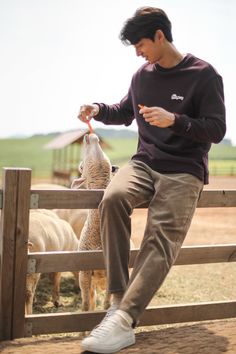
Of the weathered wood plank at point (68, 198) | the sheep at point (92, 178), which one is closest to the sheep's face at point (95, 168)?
the sheep at point (92, 178)

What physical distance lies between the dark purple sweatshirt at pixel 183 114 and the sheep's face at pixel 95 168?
750mm

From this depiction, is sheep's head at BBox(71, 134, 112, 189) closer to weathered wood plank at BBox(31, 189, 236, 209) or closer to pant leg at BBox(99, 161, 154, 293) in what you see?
weathered wood plank at BBox(31, 189, 236, 209)

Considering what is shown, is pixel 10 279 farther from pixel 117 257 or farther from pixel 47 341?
pixel 117 257

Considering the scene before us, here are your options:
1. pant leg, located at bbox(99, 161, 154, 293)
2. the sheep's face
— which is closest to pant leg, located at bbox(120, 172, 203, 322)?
pant leg, located at bbox(99, 161, 154, 293)

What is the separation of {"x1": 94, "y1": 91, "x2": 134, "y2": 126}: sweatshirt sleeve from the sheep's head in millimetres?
366

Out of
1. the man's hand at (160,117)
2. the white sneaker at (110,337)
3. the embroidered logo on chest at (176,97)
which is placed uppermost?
the embroidered logo on chest at (176,97)

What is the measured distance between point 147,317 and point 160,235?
951mm

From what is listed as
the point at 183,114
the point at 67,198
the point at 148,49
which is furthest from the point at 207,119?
the point at 67,198

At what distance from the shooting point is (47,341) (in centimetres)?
358

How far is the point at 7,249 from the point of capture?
3688mm

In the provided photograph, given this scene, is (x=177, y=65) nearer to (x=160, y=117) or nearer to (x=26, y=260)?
(x=160, y=117)

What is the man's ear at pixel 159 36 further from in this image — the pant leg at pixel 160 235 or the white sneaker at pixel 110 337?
the white sneaker at pixel 110 337

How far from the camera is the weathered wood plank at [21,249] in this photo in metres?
3.67

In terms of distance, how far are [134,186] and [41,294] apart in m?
4.15
